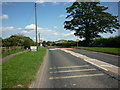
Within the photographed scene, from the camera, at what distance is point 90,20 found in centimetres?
3906

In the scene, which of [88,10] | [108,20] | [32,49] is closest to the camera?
[32,49]

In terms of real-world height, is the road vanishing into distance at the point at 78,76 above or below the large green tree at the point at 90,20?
below

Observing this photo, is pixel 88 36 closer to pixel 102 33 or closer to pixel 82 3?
pixel 102 33

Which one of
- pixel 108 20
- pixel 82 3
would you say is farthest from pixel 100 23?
pixel 82 3

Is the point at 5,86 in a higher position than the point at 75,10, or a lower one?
lower

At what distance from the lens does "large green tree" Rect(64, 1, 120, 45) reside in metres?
36.6

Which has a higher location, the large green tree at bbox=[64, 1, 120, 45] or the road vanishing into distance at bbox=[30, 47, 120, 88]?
the large green tree at bbox=[64, 1, 120, 45]

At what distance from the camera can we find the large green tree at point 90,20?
36.6 metres

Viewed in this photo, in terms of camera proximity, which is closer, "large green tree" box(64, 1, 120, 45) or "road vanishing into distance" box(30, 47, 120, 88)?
"road vanishing into distance" box(30, 47, 120, 88)

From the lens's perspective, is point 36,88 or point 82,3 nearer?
point 36,88

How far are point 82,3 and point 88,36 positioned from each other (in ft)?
36.4

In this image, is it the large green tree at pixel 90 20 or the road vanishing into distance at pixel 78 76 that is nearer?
the road vanishing into distance at pixel 78 76

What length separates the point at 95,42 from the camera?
38.0 metres

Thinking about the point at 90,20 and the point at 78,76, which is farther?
the point at 90,20
